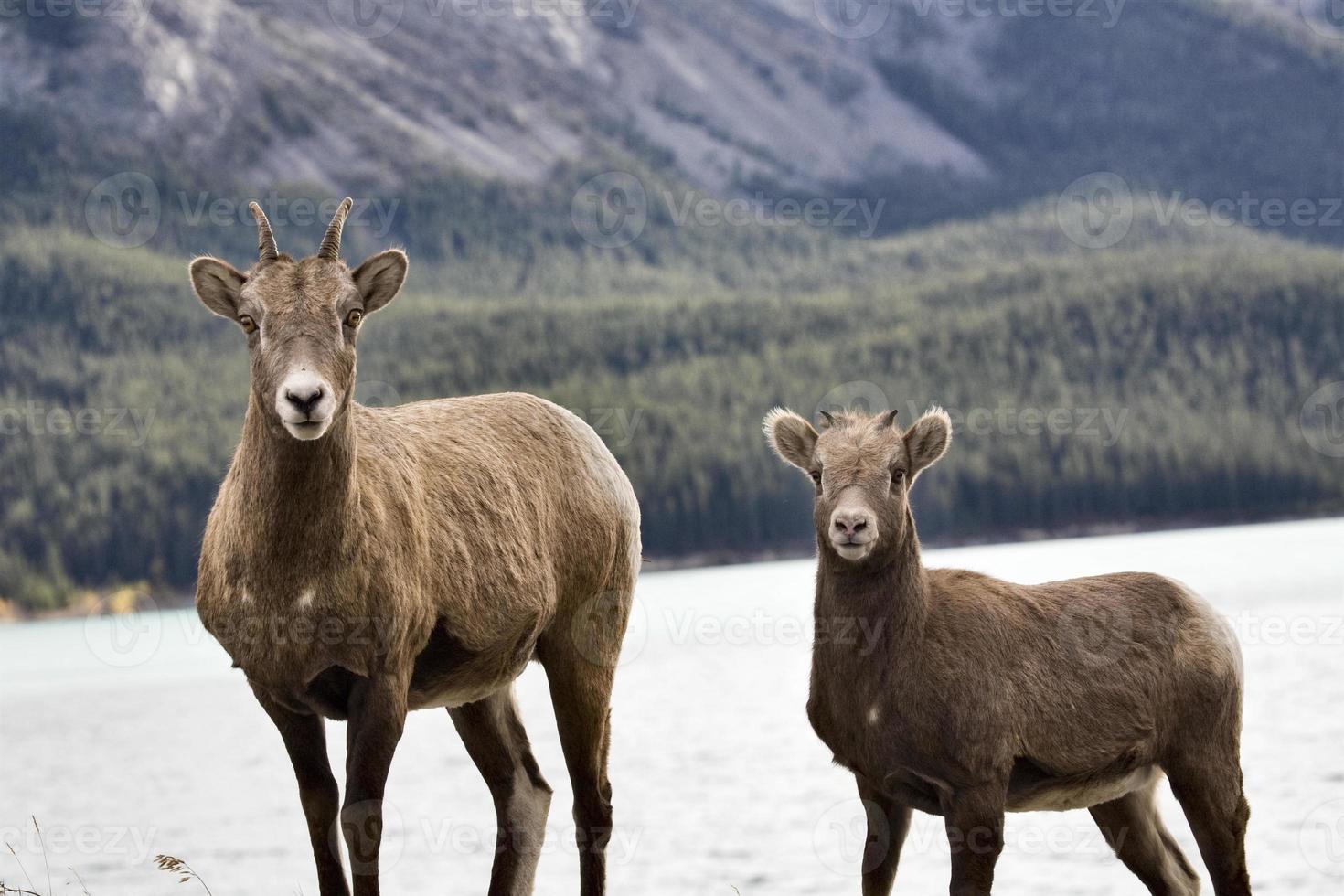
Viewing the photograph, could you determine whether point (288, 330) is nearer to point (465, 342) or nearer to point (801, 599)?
point (801, 599)

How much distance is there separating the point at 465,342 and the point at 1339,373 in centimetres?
6283

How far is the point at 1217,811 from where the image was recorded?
25.9 ft

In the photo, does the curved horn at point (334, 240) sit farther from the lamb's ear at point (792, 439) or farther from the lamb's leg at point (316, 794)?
the lamb's ear at point (792, 439)

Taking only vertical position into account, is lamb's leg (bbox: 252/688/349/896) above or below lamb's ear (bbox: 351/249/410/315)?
below

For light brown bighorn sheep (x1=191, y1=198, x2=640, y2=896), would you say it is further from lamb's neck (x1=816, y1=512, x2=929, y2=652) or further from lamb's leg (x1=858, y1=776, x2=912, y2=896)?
lamb's leg (x1=858, y1=776, x2=912, y2=896)

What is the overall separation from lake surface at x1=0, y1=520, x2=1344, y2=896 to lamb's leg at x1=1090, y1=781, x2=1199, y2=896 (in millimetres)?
7844

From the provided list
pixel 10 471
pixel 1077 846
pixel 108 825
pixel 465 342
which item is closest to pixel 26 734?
pixel 108 825

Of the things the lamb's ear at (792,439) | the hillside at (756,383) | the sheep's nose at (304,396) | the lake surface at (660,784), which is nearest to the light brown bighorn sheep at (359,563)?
the sheep's nose at (304,396)

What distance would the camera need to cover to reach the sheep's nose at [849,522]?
24.2ft

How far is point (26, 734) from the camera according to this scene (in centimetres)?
4103

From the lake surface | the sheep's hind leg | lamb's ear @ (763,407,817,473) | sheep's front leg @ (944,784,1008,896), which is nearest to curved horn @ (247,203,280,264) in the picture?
lamb's ear @ (763,407,817,473)

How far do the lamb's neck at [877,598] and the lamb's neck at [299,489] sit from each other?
2022mm

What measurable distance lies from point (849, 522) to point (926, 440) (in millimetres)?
755

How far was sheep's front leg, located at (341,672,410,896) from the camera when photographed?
24.1ft
